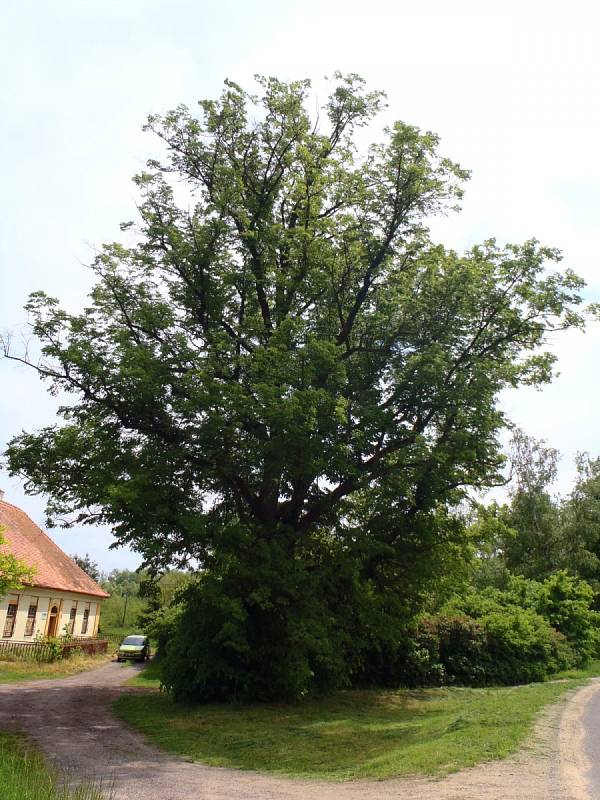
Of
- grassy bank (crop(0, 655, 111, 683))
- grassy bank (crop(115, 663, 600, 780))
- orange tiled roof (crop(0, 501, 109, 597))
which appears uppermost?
orange tiled roof (crop(0, 501, 109, 597))

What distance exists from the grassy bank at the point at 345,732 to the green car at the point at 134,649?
1767 centimetres

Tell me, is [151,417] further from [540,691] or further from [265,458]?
[540,691]

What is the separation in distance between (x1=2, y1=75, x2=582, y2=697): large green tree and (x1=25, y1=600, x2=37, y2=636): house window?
17.7 meters

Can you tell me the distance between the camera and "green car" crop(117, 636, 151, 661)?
35812mm

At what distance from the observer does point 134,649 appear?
118 ft

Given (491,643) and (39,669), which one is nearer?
Answer: (491,643)

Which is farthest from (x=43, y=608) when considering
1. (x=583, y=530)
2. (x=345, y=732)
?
(x=583, y=530)

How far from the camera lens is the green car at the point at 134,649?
35812 millimetres

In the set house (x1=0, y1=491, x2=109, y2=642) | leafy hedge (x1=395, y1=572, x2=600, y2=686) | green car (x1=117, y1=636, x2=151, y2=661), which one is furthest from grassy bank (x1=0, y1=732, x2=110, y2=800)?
green car (x1=117, y1=636, x2=151, y2=661)

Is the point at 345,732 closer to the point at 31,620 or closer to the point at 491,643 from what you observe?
the point at 491,643

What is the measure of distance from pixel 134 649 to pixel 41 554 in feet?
25.4

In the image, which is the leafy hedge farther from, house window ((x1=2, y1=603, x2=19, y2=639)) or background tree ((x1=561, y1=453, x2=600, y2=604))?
house window ((x1=2, y1=603, x2=19, y2=639))

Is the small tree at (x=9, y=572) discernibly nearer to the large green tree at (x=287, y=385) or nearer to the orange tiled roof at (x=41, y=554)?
the large green tree at (x=287, y=385)

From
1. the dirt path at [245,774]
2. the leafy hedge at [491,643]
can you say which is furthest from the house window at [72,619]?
the dirt path at [245,774]
